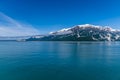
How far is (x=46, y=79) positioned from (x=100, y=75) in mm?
7132

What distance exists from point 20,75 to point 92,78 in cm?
902

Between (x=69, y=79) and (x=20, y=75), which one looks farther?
(x=20, y=75)

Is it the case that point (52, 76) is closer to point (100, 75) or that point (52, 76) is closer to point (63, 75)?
point (63, 75)

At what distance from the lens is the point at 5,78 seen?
1969cm

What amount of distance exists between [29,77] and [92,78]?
763 centimetres

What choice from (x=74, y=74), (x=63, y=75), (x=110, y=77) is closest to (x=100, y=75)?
(x=110, y=77)

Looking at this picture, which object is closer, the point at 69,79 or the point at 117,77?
the point at 69,79

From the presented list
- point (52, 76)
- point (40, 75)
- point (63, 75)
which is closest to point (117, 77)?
point (63, 75)

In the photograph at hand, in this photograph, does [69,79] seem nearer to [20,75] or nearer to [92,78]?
[92,78]

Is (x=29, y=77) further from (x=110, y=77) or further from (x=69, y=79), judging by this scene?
(x=110, y=77)

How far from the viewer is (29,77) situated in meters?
19.9

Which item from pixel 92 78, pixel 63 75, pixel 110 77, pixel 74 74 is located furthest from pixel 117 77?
pixel 63 75

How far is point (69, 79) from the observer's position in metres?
19.1

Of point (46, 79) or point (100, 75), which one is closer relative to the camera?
point (46, 79)
